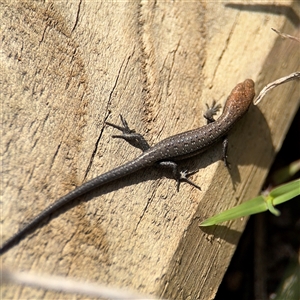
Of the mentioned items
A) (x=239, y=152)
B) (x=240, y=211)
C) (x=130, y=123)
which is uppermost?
(x=130, y=123)

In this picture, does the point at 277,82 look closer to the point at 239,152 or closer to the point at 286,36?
the point at 286,36

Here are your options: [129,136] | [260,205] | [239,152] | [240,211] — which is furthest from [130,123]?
[260,205]

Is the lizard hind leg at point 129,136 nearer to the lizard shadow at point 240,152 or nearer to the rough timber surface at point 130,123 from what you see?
the rough timber surface at point 130,123

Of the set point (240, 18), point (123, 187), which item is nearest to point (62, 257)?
point (123, 187)

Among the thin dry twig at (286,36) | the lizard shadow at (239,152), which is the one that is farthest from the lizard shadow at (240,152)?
the thin dry twig at (286,36)

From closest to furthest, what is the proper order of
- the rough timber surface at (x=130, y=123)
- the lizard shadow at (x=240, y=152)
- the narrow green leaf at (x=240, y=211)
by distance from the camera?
the rough timber surface at (x=130, y=123), the narrow green leaf at (x=240, y=211), the lizard shadow at (x=240, y=152)

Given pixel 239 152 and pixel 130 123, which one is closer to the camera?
pixel 130 123

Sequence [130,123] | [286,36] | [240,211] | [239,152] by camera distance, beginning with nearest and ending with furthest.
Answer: [240,211] < [130,123] < [286,36] < [239,152]

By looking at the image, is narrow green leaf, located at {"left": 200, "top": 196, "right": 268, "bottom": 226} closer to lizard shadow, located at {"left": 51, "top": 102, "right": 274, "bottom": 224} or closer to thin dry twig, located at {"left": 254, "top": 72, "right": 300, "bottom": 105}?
lizard shadow, located at {"left": 51, "top": 102, "right": 274, "bottom": 224}

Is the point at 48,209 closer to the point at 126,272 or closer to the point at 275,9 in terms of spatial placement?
the point at 126,272
